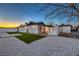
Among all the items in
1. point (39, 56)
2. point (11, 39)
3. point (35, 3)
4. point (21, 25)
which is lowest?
point (39, 56)

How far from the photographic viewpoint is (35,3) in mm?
1985

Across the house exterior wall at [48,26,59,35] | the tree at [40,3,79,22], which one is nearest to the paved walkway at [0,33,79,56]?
the house exterior wall at [48,26,59,35]

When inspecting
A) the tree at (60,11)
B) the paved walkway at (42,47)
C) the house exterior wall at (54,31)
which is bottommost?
the paved walkway at (42,47)

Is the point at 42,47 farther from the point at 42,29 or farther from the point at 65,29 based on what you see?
the point at 65,29

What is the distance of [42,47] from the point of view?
1970 mm

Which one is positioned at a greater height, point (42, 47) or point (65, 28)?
point (65, 28)

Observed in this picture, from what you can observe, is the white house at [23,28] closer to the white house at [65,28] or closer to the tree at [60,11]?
the tree at [60,11]

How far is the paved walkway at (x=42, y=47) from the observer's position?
195 centimetres

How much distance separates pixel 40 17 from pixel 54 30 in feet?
0.70

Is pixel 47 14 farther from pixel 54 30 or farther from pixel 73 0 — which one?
pixel 73 0

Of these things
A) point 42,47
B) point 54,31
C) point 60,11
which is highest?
point 60,11

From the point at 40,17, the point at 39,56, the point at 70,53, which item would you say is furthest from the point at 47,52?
the point at 40,17

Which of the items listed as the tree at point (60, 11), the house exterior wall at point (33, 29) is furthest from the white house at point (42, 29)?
the tree at point (60, 11)

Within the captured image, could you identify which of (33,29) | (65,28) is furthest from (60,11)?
(33,29)
